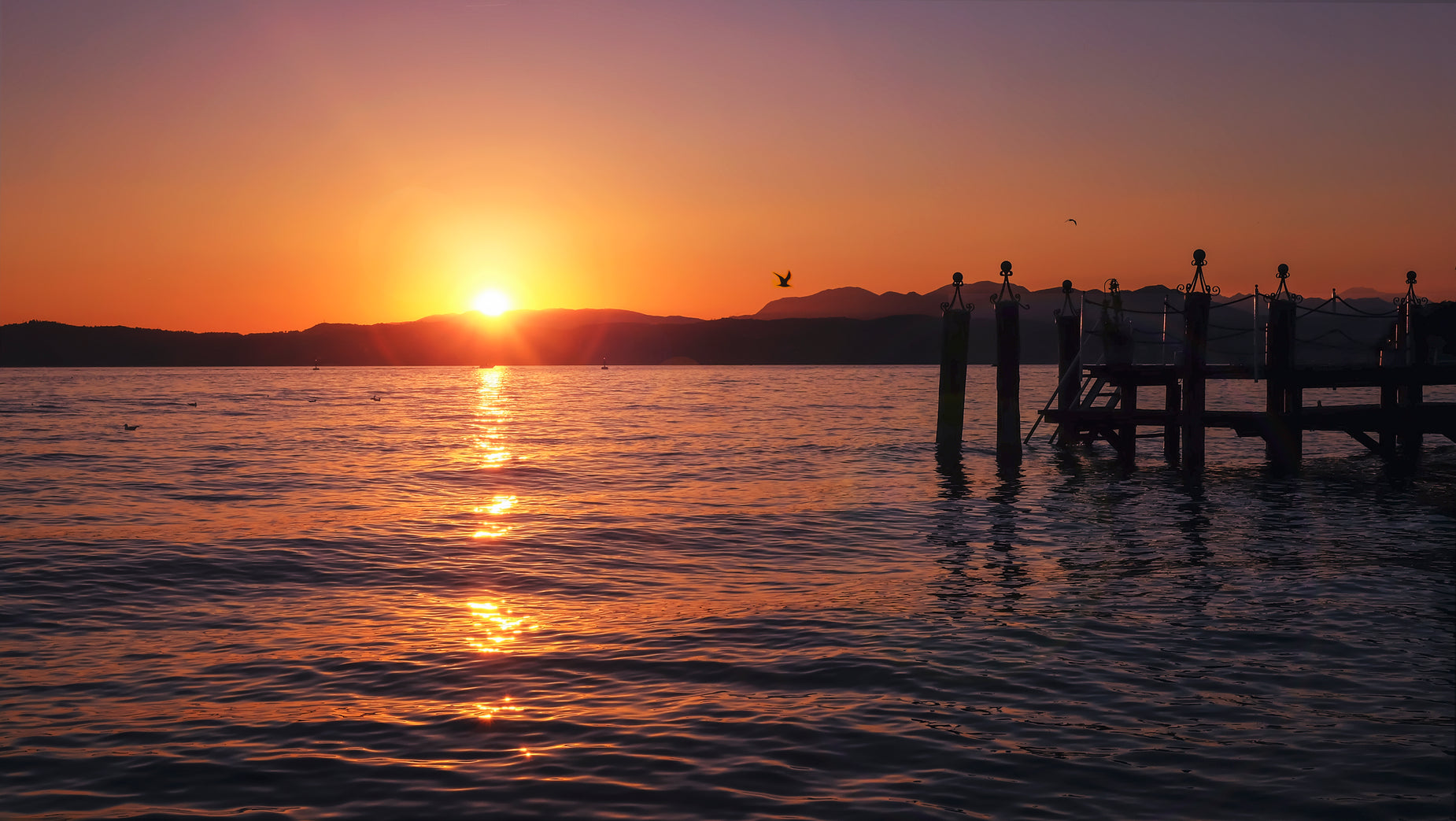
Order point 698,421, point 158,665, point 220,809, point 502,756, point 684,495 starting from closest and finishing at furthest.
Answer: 1. point 220,809
2. point 502,756
3. point 158,665
4. point 684,495
5. point 698,421

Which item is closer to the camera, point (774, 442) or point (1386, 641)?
point (1386, 641)

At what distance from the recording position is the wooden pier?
2428cm

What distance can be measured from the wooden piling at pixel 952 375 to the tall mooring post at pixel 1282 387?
713cm

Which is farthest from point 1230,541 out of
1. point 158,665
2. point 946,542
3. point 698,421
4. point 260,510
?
point 698,421

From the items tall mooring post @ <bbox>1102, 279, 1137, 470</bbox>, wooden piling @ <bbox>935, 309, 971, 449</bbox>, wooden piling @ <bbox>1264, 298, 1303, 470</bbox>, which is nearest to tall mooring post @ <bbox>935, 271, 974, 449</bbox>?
wooden piling @ <bbox>935, 309, 971, 449</bbox>

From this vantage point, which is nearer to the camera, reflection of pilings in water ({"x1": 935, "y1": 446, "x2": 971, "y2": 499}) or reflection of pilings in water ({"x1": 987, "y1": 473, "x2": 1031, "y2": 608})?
reflection of pilings in water ({"x1": 987, "y1": 473, "x2": 1031, "y2": 608})

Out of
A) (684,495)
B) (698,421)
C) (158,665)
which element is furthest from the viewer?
(698,421)

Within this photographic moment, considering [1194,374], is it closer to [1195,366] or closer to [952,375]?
[1195,366]

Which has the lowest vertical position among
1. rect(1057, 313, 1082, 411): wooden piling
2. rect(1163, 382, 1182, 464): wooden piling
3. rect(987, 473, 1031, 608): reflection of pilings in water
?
rect(987, 473, 1031, 608): reflection of pilings in water

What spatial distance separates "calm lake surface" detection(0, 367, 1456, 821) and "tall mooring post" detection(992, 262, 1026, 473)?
400 centimetres

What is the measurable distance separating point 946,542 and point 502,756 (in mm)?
10896

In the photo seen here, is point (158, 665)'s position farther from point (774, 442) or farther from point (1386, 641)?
point (774, 442)

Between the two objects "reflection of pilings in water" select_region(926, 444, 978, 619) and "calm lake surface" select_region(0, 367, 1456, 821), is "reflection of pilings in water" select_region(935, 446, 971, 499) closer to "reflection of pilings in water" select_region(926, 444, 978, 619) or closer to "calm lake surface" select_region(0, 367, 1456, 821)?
"reflection of pilings in water" select_region(926, 444, 978, 619)

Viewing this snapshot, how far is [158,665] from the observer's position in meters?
9.97
